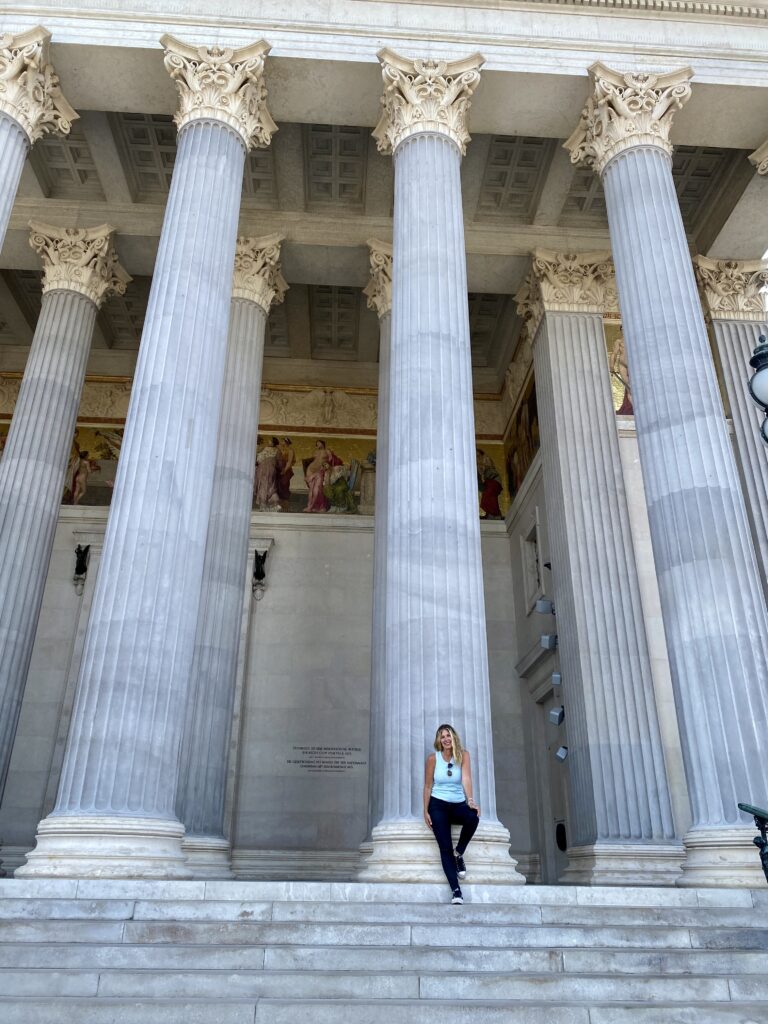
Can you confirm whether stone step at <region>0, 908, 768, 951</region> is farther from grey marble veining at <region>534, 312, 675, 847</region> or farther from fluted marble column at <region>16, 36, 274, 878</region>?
grey marble veining at <region>534, 312, 675, 847</region>

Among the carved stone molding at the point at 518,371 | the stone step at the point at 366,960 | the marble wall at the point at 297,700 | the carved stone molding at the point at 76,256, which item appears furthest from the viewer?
the carved stone molding at the point at 518,371

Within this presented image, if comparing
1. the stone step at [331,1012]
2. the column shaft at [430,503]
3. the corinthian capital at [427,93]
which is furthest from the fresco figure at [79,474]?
the stone step at [331,1012]

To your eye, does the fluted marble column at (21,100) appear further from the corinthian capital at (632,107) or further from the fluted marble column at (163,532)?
the corinthian capital at (632,107)

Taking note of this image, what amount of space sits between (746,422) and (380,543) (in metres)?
8.00

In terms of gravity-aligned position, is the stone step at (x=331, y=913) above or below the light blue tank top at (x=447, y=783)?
below

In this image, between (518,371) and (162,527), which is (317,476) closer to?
(518,371)

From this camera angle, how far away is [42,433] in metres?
15.8

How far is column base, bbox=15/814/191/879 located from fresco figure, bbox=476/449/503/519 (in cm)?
1486

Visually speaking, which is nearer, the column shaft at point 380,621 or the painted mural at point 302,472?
the column shaft at point 380,621

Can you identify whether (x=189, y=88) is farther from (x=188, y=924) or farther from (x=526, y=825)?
(x=526, y=825)

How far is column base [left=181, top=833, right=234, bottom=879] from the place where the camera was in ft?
42.1

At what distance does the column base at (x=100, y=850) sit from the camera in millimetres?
8477

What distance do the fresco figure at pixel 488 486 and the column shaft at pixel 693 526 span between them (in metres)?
10.1

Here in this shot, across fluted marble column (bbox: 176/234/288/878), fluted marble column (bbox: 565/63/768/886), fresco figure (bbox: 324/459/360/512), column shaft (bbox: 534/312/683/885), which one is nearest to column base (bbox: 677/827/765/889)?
fluted marble column (bbox: 565/63/768/886)
